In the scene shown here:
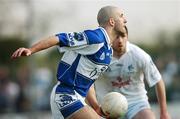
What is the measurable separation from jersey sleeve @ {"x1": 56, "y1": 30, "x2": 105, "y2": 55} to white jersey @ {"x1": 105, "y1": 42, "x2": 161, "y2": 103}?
1.90 m

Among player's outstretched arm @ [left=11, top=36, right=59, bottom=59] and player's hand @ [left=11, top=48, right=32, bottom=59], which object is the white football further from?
player's hand @ [left=11, top=48, right=32, bottom=59]

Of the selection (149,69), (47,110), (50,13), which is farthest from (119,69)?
(50,13)

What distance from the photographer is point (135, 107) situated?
34.8 ft

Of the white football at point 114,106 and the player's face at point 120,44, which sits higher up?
the player's face at point 120,44

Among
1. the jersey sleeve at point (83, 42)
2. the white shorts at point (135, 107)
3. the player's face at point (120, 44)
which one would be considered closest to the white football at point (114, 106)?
the jersey sleeve at point (83, 42)

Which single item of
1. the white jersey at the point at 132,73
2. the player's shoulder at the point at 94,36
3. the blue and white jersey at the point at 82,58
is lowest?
the white jersey at the point at 132,73

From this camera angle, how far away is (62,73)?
8625 millimetres

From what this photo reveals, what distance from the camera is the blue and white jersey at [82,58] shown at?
27.7 ft

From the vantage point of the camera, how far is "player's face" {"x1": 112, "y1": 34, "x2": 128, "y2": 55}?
959 centimetres

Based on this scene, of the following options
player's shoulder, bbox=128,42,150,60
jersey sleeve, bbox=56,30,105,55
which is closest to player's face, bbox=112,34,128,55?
player's shoulder, bbox=128,42,150,60

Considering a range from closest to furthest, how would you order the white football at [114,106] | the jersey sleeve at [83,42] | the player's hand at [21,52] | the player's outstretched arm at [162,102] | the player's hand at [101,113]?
the player's hand at [21,52], the jersey sleeve at [83,42], the white football at [114,106], the player's hand at [101,113], the player's outstretched arm at [162,102]

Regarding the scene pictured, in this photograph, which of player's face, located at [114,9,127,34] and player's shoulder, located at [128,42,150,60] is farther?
player's shoulder, located at [128,42,150,60]

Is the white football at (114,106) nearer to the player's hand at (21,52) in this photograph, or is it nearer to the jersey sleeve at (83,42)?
the jersey sleeve at (83,42)

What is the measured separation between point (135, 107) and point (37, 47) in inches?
118
